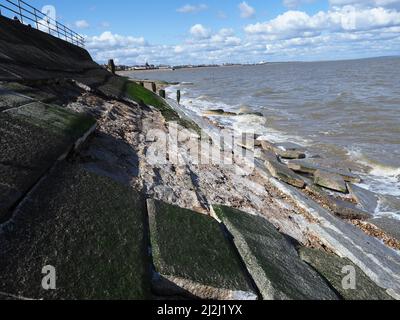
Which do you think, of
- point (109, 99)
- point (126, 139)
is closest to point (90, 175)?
point (126, 139)

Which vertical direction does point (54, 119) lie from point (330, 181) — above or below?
above

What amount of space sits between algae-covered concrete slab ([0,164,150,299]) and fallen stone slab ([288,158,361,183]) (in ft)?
31.1

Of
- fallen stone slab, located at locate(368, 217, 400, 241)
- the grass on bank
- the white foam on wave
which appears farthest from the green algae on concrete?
the white foam on wave

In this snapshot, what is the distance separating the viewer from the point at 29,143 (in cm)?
403

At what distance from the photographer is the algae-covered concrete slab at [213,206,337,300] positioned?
3.54m

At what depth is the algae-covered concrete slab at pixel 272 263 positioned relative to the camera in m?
3.54

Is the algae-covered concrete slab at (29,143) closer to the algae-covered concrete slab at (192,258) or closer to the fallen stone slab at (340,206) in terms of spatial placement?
Answer: the algae-covered concrete slab at (192,258)

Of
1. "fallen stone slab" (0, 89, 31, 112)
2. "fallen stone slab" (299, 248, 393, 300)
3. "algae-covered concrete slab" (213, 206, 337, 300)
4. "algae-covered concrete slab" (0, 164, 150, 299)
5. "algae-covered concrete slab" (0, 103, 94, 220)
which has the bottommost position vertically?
"fallen stone slab" (299, 248, 393, 300)

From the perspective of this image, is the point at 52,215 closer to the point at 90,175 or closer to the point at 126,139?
the point at 90,175

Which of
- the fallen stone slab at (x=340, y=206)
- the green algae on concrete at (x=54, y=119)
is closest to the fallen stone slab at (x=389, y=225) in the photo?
the fallen stone slab at (x=340, y=206)

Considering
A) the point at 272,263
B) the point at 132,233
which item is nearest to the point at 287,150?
the point at 272,263

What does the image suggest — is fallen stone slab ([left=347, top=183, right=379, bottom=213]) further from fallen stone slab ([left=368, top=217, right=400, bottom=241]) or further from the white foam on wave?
fallen stone slab ([left=368, top=217, right=400, bottom=241])

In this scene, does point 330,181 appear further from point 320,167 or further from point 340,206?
point 320,167

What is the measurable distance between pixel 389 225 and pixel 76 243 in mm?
7725
